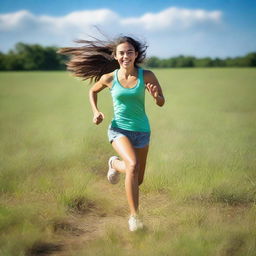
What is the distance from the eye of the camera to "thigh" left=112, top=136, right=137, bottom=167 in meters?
3.86

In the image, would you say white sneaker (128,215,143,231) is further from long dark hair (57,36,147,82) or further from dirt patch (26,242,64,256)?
long dark hair (57,36,147,82)

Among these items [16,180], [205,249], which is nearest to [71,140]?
[16,180]

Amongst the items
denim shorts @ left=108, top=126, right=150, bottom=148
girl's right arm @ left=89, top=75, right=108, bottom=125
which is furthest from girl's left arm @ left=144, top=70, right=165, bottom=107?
girl's right arm @ left=89, top=75, right=108, bottom=125

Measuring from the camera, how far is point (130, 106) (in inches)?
162

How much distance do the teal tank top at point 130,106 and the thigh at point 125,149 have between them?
0.14 m

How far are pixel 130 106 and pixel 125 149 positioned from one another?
17.8 inches

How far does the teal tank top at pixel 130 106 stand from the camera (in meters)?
4.07

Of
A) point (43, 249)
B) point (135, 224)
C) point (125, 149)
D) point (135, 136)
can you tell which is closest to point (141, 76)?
point (135, 136)

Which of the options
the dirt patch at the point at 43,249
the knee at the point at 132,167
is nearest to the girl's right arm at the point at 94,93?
the knee at the point at 132,167

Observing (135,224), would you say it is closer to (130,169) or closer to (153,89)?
(130,169)

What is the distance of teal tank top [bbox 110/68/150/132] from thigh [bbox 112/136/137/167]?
0.14m

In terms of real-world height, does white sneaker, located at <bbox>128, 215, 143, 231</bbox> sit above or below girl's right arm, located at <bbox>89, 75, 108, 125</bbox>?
below

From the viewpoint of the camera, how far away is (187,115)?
12461 mm

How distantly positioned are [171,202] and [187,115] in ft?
26.6
